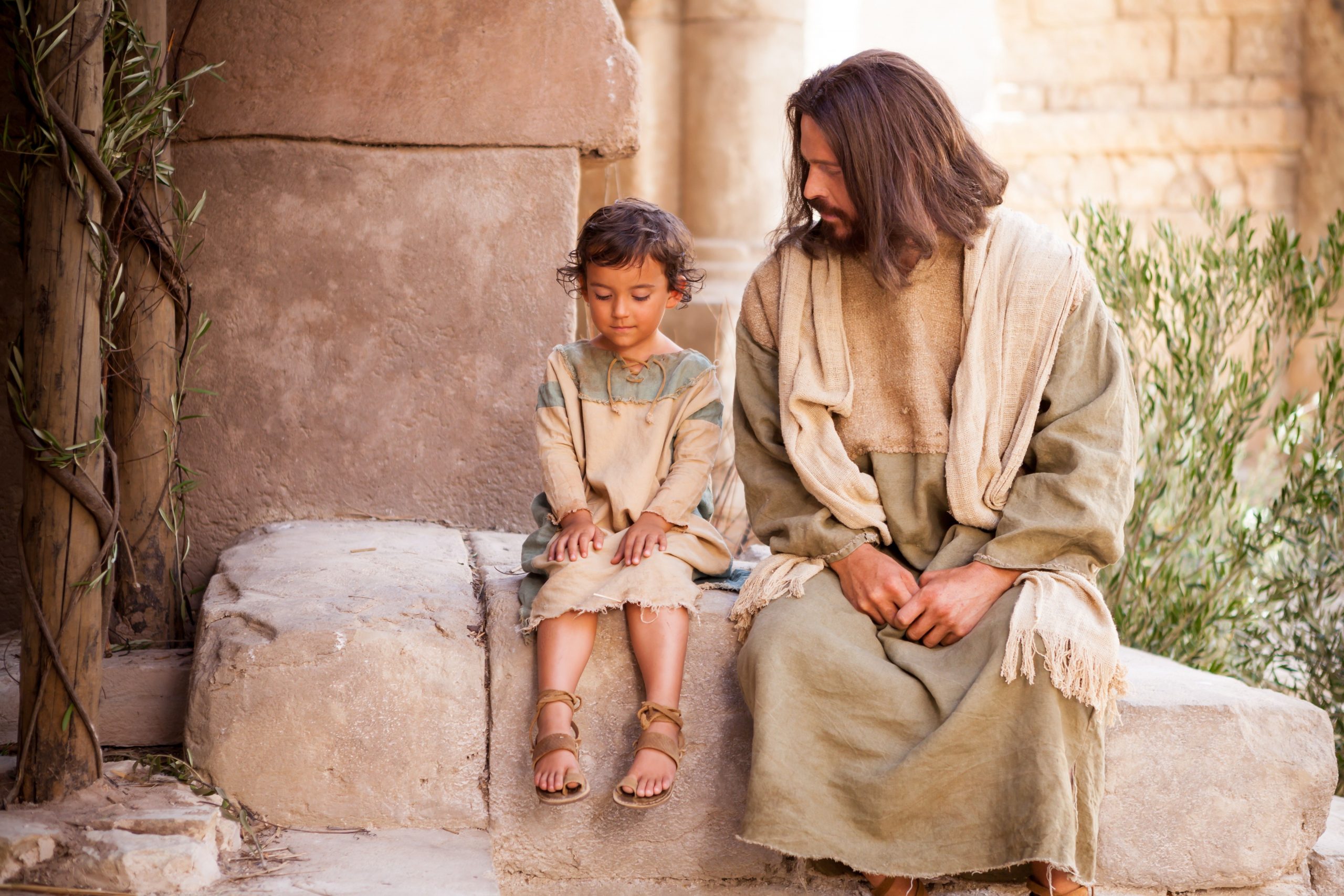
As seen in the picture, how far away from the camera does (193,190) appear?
3.81 meters

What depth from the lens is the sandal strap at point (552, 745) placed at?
2.76 m

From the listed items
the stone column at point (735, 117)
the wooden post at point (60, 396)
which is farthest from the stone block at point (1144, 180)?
the wooden post at point (60, 396)

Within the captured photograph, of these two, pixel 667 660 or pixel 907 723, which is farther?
pixel 667 660

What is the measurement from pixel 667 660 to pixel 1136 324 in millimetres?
2805

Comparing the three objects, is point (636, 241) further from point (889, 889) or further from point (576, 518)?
point (889, 889)

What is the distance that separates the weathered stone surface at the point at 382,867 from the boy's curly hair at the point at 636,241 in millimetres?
1324

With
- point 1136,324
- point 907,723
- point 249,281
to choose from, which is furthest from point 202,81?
point 1136,324

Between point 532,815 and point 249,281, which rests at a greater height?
point 249,281

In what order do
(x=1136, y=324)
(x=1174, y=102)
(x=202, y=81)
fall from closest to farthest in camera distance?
(x=202, y=81) → (x=1136, y=324) → (x=1174, y=102)

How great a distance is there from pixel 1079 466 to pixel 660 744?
106cm

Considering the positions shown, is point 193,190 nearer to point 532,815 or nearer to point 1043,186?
point 532,815

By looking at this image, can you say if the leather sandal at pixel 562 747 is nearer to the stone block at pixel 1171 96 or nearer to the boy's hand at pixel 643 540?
the boy's hand at pixel 643 540

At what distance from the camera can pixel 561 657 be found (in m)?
2.91

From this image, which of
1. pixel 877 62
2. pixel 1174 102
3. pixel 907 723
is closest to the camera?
pixel 907 723
